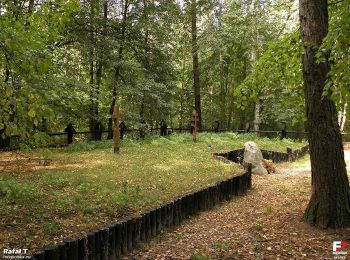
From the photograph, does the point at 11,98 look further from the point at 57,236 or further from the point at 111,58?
the point at 111,58

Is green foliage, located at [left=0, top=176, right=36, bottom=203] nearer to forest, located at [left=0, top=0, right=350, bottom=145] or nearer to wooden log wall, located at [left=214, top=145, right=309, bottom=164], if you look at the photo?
forest, located at [left=0, top=0, right=350, bottom=145]

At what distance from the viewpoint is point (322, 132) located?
5965 mm

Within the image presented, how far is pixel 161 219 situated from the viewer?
6461mm

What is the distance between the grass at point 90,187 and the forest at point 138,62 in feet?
4.21

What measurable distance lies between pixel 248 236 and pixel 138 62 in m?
15.3

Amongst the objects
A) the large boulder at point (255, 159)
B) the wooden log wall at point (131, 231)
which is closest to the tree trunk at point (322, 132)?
the wooden log wall at point (131, 231)

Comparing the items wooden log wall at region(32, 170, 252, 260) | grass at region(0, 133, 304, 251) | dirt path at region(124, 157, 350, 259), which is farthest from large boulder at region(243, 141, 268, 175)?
wooden log wall at region(32, 170, 252, 260)

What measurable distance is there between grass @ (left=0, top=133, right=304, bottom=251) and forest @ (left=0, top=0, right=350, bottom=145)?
1.28m

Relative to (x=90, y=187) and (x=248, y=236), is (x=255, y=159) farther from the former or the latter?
(x=248, y=236)

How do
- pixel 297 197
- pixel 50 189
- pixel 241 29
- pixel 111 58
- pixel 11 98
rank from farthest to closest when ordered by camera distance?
pixel 241 29 < pixel 111 58 < pixel 297 197 < pixel 50 189 < pixel 11 98

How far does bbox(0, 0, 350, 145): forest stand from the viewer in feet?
14.4

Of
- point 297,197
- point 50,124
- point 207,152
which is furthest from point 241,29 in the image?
point 50,124

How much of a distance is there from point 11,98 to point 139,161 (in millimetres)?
8467

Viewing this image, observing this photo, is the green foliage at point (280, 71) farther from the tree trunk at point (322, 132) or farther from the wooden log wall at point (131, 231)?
the wooden log wall at point (131, 231)
